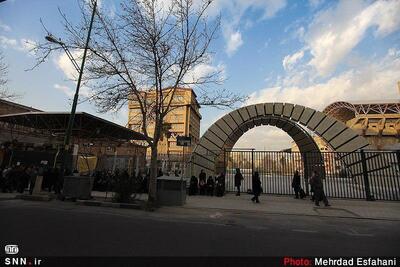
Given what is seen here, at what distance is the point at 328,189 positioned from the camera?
53.6 feet

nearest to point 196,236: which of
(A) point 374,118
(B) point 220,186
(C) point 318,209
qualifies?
(C) point 318,209

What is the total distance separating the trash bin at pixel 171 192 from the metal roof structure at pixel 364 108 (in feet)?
316

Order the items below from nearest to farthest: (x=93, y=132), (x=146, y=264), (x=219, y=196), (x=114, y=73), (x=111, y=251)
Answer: (x=146, y=264) < (x=111, y=251) < (x=114, y=73) < (x=219, y=196) < (x=93, y=132)

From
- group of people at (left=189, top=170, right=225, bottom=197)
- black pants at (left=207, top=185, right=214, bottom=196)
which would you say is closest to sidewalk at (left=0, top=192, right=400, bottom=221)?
group of people at (left=189, top=170, right=225, bottom=197)

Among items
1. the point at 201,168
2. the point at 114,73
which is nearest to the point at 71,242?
the point at 114,73

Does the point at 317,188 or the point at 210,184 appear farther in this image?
the point at 210,184

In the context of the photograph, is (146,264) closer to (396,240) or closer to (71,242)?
(71,242)

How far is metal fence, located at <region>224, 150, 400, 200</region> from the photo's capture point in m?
14.9

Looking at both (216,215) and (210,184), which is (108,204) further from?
(210,184)

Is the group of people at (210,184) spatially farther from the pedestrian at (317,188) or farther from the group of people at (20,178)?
the group of people at (20,178)

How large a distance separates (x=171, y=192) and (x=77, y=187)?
188 inches

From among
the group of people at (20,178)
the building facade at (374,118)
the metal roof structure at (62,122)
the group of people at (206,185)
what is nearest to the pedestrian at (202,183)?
the group of people at (206,185)

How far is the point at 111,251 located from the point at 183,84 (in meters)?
10.6

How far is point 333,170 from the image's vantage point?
1669 centimetres
